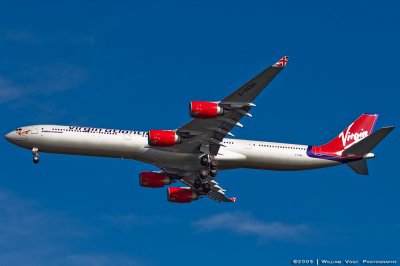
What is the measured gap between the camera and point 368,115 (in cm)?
10044

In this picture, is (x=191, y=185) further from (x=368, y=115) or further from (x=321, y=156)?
(x=368, y=115)

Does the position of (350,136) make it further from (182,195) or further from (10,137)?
(10,137)

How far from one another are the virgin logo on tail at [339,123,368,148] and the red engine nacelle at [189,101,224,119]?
901 inches

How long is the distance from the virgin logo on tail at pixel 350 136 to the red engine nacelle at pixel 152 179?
2135 centimetres

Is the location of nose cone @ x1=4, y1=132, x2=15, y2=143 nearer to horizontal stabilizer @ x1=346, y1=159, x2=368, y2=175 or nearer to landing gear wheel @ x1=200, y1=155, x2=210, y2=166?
landing gear wheel @ x1=200, y1=155, x2=210, y2=166

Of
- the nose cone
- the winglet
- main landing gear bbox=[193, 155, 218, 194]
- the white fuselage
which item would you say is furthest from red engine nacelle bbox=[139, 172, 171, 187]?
the winglet

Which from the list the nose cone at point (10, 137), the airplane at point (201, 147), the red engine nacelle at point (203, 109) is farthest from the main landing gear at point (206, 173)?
the nose cone at point (10, 137)

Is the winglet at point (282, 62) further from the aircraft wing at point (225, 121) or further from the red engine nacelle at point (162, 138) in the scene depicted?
the red engine nacelle at point (162, 138)

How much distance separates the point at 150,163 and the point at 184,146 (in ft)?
16.9

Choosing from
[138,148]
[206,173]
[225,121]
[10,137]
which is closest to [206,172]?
[206,173]

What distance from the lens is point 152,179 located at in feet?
319

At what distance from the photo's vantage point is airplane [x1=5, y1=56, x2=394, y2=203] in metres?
85.3

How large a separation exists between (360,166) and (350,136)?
5479 mm

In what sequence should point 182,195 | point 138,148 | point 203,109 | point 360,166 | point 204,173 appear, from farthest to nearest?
point 182,195
point 360,166
point 204,173
point 138,148
point 203,109
